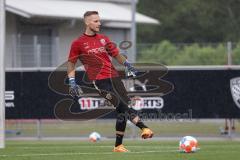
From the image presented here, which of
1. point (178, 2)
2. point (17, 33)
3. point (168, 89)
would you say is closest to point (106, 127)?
point (168, 89)

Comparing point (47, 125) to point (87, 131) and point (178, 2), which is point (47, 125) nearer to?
point (87, 131)

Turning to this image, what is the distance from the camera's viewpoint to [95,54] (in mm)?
13445

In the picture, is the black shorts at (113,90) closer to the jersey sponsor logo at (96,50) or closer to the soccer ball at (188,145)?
the jersey sponsor logo at (96,50)

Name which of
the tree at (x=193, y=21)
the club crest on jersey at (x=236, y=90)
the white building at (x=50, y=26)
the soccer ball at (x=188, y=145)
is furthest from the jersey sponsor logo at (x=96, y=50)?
the tree at (x=193, y=21)

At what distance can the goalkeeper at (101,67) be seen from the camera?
44.0 ft

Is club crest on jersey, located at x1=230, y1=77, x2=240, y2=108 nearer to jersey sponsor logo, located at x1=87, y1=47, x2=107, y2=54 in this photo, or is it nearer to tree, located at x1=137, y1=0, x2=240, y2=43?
jersey sponsor logo, located at x1=87, y1=47, x2=107, y2=54

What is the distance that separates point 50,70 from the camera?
23.3 metres

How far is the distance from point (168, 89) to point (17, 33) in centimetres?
1503

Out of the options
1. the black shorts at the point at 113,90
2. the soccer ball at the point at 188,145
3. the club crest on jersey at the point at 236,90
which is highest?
the black shorts at the point at 113,90

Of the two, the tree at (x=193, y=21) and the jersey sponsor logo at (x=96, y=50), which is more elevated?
the tree at (x=193, y=21)

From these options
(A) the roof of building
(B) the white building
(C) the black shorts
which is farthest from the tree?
(C) the black shorts

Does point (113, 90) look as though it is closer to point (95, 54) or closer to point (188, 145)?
point (95, 54)

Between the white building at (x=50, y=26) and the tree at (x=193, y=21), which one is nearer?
the white building at (x=50, y=26)

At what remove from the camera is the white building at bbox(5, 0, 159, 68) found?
33344mm
